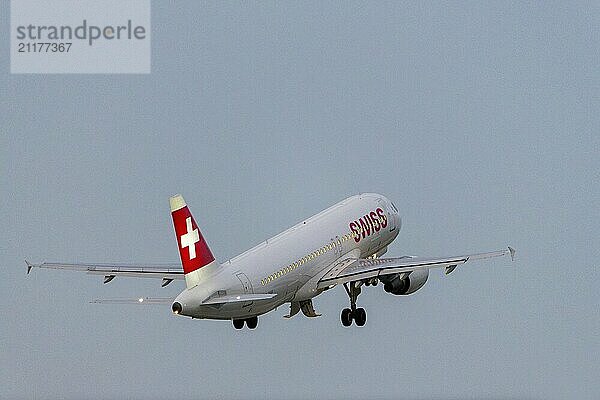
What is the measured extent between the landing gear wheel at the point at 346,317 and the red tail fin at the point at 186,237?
1508 cm

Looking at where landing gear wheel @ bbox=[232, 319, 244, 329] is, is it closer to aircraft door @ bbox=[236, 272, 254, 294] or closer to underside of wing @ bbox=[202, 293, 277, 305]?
underside of wing @ bbox=[202, 293, 277, 305]

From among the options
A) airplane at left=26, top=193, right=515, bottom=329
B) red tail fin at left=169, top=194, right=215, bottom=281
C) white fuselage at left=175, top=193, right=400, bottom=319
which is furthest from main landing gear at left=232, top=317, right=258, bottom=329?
red tail fin at left=169, top=194, right=215, bottom=281

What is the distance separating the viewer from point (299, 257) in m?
111

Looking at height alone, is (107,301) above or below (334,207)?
below

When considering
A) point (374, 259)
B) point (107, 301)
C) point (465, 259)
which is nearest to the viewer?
point (107, 301)

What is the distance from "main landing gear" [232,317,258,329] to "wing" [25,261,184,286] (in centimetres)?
355

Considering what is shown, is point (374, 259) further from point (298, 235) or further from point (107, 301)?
point (107, 301)

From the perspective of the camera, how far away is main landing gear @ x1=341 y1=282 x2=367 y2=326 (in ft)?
384

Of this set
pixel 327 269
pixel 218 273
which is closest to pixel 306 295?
pixel 327 269

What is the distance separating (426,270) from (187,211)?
19.9 metres

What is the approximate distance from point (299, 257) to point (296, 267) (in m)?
0.80

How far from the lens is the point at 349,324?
117438mm

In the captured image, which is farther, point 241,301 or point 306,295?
point 306,295

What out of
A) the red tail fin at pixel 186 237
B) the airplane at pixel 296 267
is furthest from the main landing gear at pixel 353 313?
the red tail fin at pixel 186 237
